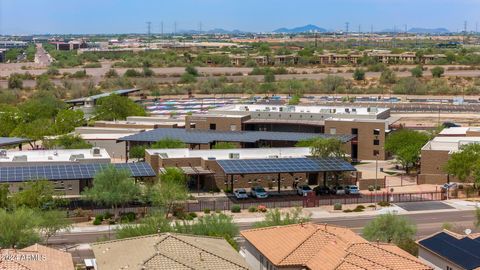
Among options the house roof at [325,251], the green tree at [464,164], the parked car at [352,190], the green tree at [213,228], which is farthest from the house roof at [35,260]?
the green tree at [464,164]

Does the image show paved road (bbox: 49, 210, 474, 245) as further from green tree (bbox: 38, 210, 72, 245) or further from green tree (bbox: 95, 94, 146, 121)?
green tree (bbox: 95, 94, 146, 121)

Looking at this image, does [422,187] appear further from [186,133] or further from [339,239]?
[339,239]

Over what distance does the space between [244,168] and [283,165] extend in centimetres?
325

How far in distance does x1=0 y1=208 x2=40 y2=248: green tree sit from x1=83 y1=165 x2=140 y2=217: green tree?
1267cm

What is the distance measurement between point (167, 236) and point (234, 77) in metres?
152

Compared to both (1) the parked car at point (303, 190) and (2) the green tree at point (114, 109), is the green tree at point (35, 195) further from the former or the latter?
(2) the green tree at point (114, 109)

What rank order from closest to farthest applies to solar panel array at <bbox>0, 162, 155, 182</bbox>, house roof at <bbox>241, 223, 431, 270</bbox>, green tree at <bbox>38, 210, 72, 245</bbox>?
house roof at <bbox>241, 223, 431, 270</bbox> < green tree at <bbox>38, 210, 72, 245</bbox> < solar panel array at <bbox>0, 162, 155, 182</bbox>

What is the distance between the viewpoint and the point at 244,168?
61031 millimetres

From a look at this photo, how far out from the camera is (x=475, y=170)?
60.3m

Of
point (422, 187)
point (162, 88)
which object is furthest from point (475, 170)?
point (162, 88)

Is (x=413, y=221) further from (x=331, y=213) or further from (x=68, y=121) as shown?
(x=68, y=121)

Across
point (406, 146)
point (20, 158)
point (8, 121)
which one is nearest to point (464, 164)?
point (406, 146)

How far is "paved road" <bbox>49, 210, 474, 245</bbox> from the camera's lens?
153ft

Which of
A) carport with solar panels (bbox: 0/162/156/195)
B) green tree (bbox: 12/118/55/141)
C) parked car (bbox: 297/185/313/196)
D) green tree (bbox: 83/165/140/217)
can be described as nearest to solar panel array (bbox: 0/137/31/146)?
green tree (bbox: 12/118/55/141)
